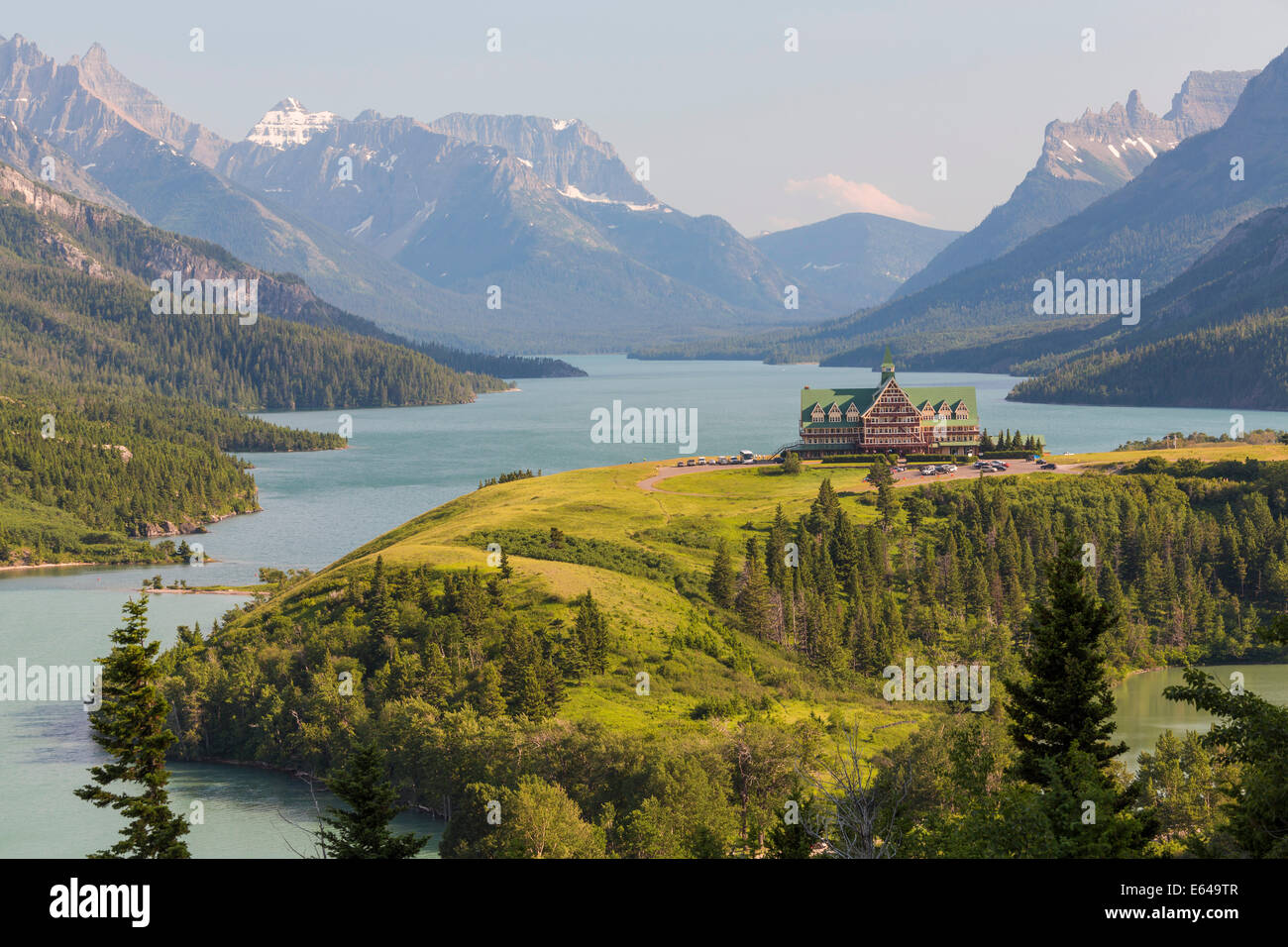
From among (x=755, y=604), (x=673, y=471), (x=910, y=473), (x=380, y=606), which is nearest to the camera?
(x=380, y=606)

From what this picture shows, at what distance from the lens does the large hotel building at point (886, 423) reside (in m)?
192

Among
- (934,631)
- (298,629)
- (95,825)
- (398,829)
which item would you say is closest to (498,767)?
(398,829)

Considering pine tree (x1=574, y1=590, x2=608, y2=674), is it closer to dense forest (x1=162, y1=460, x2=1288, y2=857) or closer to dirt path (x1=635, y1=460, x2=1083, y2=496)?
dense forest (x1=162, y1=460, x2=1288, y2=857)

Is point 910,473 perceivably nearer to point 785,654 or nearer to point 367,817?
point 785,654

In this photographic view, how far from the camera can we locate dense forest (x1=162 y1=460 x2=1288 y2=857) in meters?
57.3

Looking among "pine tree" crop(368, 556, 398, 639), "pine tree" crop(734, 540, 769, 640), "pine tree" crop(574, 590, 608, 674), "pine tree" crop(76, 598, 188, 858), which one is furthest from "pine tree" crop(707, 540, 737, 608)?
"pine tree" crop(76, 598, 188, 858)

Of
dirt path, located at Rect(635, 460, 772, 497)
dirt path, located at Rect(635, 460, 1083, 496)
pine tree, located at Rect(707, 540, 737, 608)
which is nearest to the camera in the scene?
pine tree, located at Rect(707, 540, 737, 608)

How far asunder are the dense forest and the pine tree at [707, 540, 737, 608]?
0.71ft

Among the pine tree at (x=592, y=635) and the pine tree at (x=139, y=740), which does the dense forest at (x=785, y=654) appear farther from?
the pine tree at (x=139, y=740)

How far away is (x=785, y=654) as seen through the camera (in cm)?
12156

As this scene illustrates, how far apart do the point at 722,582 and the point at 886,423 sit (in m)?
71.7

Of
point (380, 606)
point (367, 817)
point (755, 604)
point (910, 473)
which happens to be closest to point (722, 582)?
point (755, 604)
